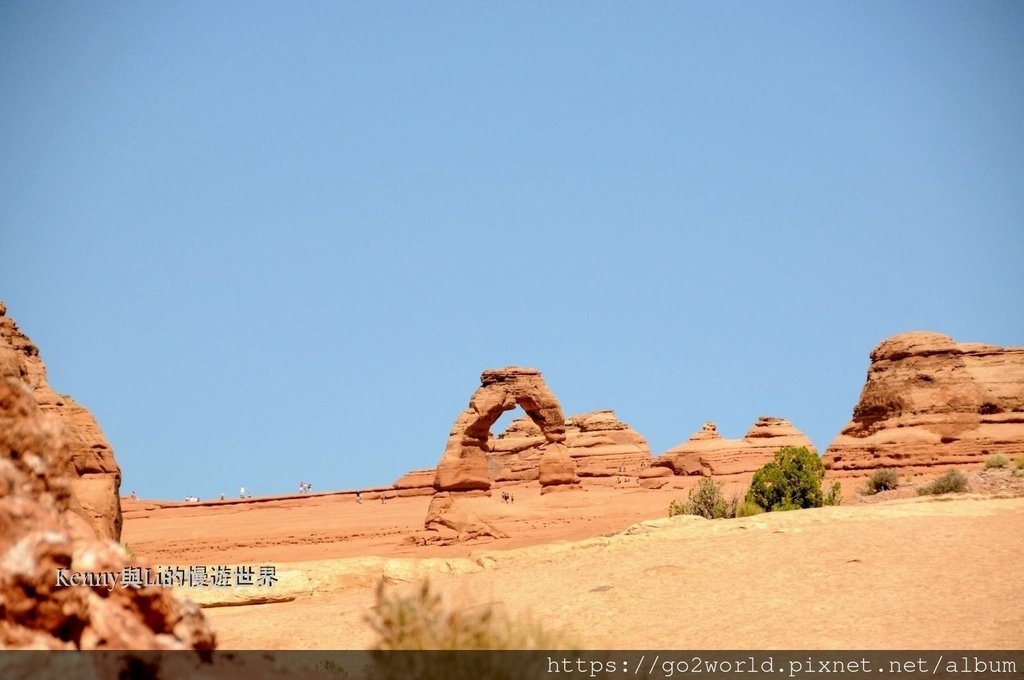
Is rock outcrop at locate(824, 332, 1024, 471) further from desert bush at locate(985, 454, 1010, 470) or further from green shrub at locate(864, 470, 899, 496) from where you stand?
green shrub at locate(864, 470, 899, 496)

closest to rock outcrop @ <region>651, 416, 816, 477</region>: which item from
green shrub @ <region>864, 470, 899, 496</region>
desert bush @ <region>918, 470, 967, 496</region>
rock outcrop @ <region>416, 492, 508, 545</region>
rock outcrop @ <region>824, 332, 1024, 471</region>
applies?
rock outcrop @ <region>824, 332, 1024, 471</region>

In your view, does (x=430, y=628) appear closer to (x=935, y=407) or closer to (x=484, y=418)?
(x=484, y=418)

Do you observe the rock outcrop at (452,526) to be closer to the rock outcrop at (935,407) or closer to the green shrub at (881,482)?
the green shrub at (881,482)

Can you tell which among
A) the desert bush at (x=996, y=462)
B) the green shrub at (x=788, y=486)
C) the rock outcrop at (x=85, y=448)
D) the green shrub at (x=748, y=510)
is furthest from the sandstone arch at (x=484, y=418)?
the rock outcrop at (x=85, y=448)

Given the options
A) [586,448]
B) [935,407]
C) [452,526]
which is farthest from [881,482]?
[586,448]

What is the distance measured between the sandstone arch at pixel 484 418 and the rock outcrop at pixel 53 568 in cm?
3046

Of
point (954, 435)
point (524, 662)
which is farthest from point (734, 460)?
point (524, 662)

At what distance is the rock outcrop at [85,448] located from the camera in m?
19.7

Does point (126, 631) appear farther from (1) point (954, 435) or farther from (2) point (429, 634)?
(1) point (954, 435)

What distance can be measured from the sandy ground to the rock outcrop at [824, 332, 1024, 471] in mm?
17140

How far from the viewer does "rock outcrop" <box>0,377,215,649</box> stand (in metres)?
4.72

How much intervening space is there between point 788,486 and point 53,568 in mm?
24806

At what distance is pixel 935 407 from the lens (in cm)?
4081

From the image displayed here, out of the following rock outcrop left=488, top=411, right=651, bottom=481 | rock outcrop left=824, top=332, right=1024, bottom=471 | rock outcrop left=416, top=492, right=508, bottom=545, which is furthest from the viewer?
rock outcrop left=488, top=411, right=651, bottom=481
